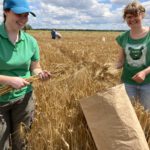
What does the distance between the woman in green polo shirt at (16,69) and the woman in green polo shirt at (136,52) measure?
89cm

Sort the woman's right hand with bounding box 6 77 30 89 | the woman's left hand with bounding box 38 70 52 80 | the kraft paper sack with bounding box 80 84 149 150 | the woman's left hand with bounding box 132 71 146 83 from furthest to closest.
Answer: the woman's left hand with bounding box 132 71 146 83
the woman's left hand with bounding box 38 70 52 80
the woman's right hand with bounding box 6 77 30 89
the kraft paper sack with bounding box 80 84 149 150

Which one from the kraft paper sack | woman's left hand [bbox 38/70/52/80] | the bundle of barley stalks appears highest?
woman's left hand [bbox 38/70/52/80]

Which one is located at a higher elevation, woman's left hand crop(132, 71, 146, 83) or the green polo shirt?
the green polo shirt

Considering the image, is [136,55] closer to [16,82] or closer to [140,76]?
[140,76]

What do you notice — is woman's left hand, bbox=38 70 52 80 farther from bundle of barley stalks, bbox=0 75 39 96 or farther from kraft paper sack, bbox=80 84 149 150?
kraft paper sack, bbox=80 84 149 150

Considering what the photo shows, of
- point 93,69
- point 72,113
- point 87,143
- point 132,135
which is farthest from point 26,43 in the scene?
point 93,69

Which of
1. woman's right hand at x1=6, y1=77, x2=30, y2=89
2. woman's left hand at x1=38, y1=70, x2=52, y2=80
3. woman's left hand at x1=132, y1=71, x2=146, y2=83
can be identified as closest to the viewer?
woman's right hand at x1=6, y1=77, x2=30, y2=89

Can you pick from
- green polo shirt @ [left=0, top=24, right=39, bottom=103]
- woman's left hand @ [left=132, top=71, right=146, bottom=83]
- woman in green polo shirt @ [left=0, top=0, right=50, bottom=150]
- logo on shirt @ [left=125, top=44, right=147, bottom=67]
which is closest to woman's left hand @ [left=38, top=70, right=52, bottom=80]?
woman in green polo shirt @ [left=0, top=0, right=50, bottom=150]

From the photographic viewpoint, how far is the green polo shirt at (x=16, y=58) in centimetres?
287

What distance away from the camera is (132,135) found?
8.52ft

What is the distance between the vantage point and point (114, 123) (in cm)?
259

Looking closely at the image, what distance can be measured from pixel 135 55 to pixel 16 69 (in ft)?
3.69

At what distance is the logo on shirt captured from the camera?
11.6 feet

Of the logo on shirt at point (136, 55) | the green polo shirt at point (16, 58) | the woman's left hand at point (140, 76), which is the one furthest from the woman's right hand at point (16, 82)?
the logo on shirt at point (136, 55)
